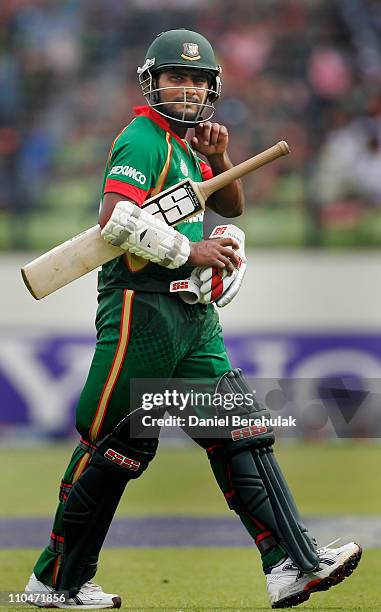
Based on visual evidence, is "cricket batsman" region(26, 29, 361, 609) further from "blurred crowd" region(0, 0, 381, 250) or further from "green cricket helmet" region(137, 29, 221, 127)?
"blurred crowd" region(0, 0, 381, 250)

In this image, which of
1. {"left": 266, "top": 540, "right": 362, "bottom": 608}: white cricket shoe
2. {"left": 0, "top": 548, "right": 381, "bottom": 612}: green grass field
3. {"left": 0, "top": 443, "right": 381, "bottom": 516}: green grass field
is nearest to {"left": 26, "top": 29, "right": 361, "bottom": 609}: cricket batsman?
{"left": 266, "top": 540, "right": 362, "bottom": 608}: white cricket shoe

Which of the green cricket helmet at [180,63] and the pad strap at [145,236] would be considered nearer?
the pad strap at [145,236]

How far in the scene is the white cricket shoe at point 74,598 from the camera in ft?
14.9

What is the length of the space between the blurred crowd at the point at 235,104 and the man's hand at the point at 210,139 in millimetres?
7563

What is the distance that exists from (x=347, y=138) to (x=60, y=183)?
305 cm

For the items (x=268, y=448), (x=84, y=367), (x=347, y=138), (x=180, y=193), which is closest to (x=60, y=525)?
(x=268, y=448)

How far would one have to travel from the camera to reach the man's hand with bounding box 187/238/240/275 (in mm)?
4371

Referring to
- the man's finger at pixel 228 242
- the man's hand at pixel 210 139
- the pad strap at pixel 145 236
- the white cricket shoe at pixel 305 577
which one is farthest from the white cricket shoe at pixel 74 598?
the man's hand at pixel 210 139

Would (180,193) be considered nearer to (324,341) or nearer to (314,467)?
(314,467)

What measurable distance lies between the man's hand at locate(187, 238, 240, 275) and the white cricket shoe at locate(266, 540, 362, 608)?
1.09m

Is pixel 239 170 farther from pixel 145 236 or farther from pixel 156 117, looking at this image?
pixel 145 236

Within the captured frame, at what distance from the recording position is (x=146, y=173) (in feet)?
14.1

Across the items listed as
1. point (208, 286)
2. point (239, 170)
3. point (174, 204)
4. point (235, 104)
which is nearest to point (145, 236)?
point (174, 204)

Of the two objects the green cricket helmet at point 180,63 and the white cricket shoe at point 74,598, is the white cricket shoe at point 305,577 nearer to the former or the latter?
the white cricket shoe at point 74,598
